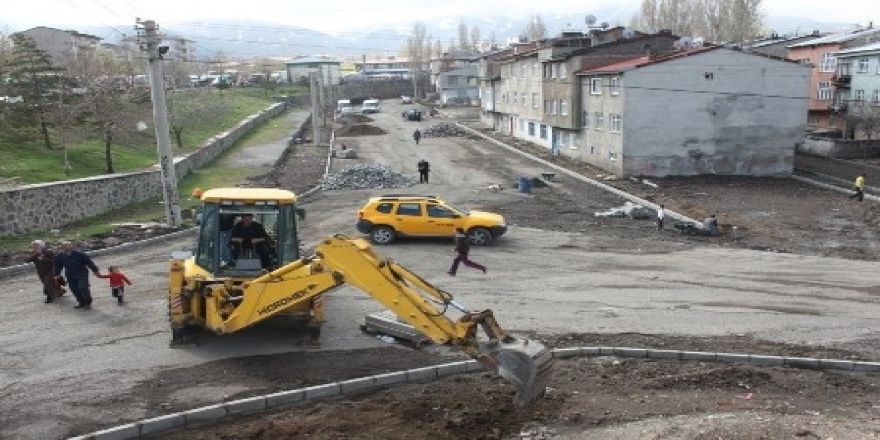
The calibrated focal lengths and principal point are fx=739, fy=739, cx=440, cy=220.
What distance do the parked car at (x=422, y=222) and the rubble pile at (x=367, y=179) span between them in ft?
36.0

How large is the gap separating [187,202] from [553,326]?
20.3 meters

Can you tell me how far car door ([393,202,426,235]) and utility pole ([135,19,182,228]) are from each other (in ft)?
25.5

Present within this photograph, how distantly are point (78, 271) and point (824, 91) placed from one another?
57216 millimetres

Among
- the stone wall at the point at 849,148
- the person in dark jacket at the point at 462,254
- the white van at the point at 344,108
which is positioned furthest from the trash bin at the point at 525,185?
the white van at the point at 344,108

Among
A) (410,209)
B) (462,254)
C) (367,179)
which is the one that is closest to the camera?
(462,254)

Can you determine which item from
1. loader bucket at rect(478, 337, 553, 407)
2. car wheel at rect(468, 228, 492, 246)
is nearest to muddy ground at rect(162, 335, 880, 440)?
loader bucket at rect(478, 337, 553, 407)

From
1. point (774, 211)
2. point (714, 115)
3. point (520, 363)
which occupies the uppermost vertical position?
point (714, 115)

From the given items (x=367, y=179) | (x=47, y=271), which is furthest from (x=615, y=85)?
(x=47, y=271)

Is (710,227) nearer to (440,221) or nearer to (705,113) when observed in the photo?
(440,221)

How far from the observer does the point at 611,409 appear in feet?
34.2

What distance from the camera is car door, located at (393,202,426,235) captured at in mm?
24344

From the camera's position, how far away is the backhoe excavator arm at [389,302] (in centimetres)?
909

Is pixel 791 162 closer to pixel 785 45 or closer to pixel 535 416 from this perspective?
pixel 785 45

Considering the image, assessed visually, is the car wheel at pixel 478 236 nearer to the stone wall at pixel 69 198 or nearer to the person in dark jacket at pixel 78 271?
the person in dark jacket at pixel 78 271
